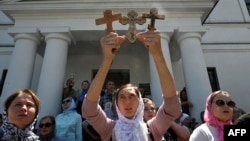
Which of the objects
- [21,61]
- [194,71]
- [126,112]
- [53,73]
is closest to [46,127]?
[126,112]

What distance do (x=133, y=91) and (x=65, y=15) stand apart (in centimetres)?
712

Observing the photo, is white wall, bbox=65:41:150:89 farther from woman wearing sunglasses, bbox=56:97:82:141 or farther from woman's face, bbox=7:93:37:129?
woman's face, bbox=7:93:37:129

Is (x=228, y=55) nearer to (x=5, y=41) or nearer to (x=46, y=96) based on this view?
(x=46, y=96)

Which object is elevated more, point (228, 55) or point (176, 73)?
point (228, 55)

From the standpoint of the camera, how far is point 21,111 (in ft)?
8.35

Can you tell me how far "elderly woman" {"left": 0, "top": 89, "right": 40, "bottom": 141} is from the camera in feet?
8.14

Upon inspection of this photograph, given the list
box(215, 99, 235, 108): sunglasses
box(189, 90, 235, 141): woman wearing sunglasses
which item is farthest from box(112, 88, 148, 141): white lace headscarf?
box(215, 99, 235, 108): sunglasses

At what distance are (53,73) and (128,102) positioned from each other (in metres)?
5.81

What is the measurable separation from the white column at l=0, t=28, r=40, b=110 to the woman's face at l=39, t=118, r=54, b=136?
12.0ft

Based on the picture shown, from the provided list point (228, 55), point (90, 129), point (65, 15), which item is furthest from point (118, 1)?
point (228, 55)

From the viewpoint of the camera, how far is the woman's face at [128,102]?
2.43 m

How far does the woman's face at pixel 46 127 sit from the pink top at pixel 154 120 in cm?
220

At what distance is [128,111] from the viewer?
242 cm

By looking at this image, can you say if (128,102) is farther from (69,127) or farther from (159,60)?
(69,127)
